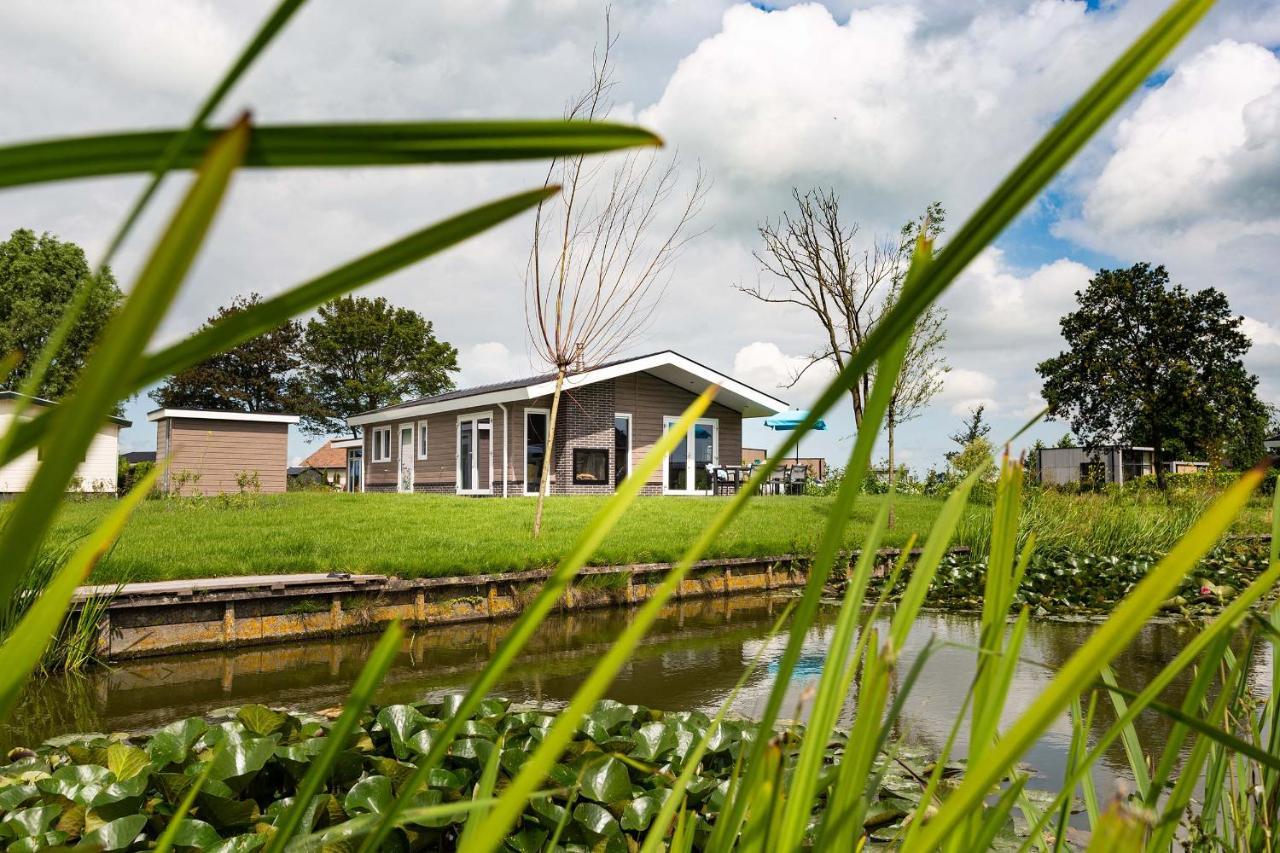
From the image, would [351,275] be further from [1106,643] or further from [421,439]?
[421,439]

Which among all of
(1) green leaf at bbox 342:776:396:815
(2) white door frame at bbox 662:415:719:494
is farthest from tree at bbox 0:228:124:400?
(1) green leaf at bbox 342:776:396:815

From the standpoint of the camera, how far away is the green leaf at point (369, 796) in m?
2.00

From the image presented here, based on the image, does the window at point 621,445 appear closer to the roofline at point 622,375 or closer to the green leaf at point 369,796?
the roofline at point 622,375

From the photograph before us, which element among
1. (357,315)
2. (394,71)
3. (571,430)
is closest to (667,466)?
(571,430)

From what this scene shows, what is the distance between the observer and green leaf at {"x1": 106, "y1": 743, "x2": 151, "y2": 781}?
7.31 feet

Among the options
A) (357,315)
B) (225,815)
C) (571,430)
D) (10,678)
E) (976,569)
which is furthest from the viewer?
(357,315)

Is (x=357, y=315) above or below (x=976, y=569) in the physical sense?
above

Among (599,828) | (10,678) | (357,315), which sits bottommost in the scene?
(599,828)

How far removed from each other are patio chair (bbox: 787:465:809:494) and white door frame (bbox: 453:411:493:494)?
7343 mm

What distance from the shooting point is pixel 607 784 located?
2115mm

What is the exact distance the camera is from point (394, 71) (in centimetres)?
78

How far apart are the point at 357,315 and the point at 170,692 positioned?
121 ft

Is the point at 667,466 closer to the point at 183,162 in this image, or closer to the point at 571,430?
the point at 571,430

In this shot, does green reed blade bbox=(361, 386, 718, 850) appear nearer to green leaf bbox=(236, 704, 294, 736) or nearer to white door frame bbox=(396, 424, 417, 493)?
green leaf bbox=(236, 704, 294, 736)
